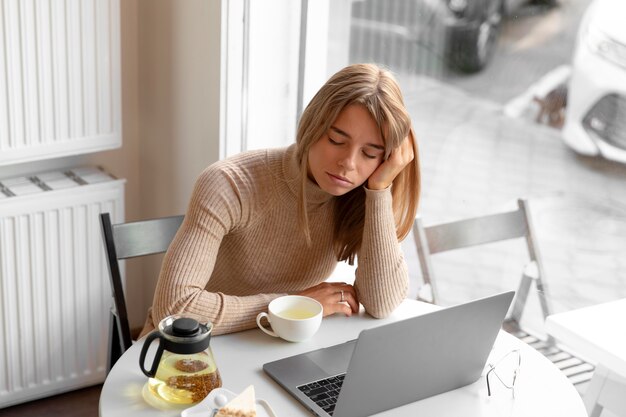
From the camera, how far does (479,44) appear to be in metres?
1.99

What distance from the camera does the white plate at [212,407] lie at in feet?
4.45

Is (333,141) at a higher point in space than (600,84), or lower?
lower

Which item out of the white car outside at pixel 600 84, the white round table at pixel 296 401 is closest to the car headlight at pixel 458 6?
the white car outside at pixel 600 84

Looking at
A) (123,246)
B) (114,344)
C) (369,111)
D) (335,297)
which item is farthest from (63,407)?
(369,111)

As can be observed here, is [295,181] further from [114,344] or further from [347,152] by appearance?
[114,344]

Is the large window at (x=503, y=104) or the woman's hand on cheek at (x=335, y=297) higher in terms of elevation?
the large window at (x=503, y=104)

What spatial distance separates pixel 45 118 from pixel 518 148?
1284 mm

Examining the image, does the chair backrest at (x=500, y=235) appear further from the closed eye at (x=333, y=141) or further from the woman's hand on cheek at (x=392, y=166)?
the closed eye at (x=333, y=141)

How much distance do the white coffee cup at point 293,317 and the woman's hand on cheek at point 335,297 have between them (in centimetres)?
5

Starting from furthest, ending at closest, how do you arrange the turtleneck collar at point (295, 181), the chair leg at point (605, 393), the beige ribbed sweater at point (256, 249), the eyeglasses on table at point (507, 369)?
the chair leg at point (605, 393)
the turtleneck collar at point (295, 181)
the beige ribbed sweater at point (256, 249)
the eyeglasses on table at point (507, 369)

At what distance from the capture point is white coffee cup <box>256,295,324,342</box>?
1589 millimetres

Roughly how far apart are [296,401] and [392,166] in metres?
0.51

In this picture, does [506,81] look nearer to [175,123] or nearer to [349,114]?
[349,114]

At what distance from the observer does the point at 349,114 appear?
63.9 inches
